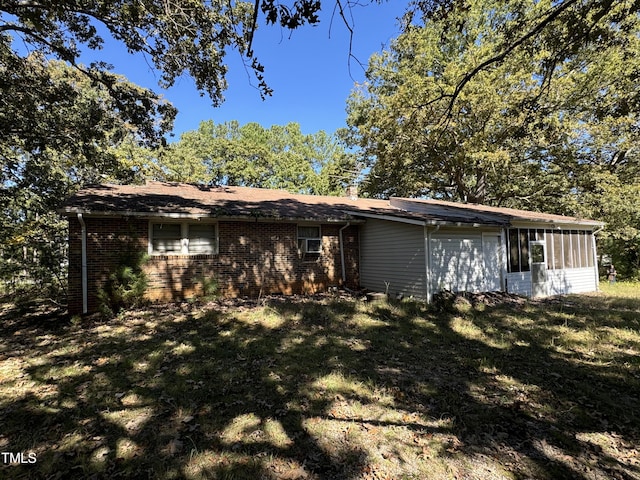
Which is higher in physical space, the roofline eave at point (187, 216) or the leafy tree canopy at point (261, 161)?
the leafy tree canopy at point (261, 161)

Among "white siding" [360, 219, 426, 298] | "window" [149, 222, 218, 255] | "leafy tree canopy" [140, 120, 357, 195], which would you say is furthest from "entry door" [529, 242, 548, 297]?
"leafy tree canopy" [140, 120, 357, 195]

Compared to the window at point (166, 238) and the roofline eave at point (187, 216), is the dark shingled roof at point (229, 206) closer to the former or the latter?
the roofline eave at point (187, 216)

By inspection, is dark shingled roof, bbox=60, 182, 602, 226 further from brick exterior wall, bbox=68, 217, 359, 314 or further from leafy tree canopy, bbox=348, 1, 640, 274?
leafy tree canopy, bbox=348, 1, 640, 274

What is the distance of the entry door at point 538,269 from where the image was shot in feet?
42.4

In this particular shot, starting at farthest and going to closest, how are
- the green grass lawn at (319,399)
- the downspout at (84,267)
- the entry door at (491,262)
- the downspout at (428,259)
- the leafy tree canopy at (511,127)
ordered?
1. the leafy tree canopy at (511,127)
2. the entry door at (491,262)
3. the downspout at (428,259)
4. the downspout at (84,267)
5. the green grass lawn at (319,399)

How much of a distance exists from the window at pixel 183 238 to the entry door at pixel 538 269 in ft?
39.2

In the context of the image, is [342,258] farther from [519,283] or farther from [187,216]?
[519,283]

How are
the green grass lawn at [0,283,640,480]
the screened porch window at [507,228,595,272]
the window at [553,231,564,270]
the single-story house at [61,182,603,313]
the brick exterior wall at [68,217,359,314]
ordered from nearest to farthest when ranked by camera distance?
the green grass lawn at [0,283,640,480], the brick exterior wall at [68,217,359,314], the single-story house at [61,182,603,313], the screened porch window at [507,228,595,272], the window at [553,231,564,270]

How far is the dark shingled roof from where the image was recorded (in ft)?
30.3

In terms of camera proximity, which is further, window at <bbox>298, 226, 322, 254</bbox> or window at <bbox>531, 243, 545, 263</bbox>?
window at <bbox>531, 243, 545, 263</bbox>

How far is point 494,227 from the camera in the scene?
11.6m

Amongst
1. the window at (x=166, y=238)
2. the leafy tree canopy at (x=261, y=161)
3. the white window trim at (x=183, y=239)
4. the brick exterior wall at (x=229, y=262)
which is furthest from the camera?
the leafy tree canopy at (x=261, y=161)

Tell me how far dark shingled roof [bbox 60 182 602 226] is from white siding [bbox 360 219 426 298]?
0.56 meters

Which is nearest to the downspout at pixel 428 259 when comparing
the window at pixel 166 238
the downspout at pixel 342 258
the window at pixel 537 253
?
the downspout at pixel 342 258
